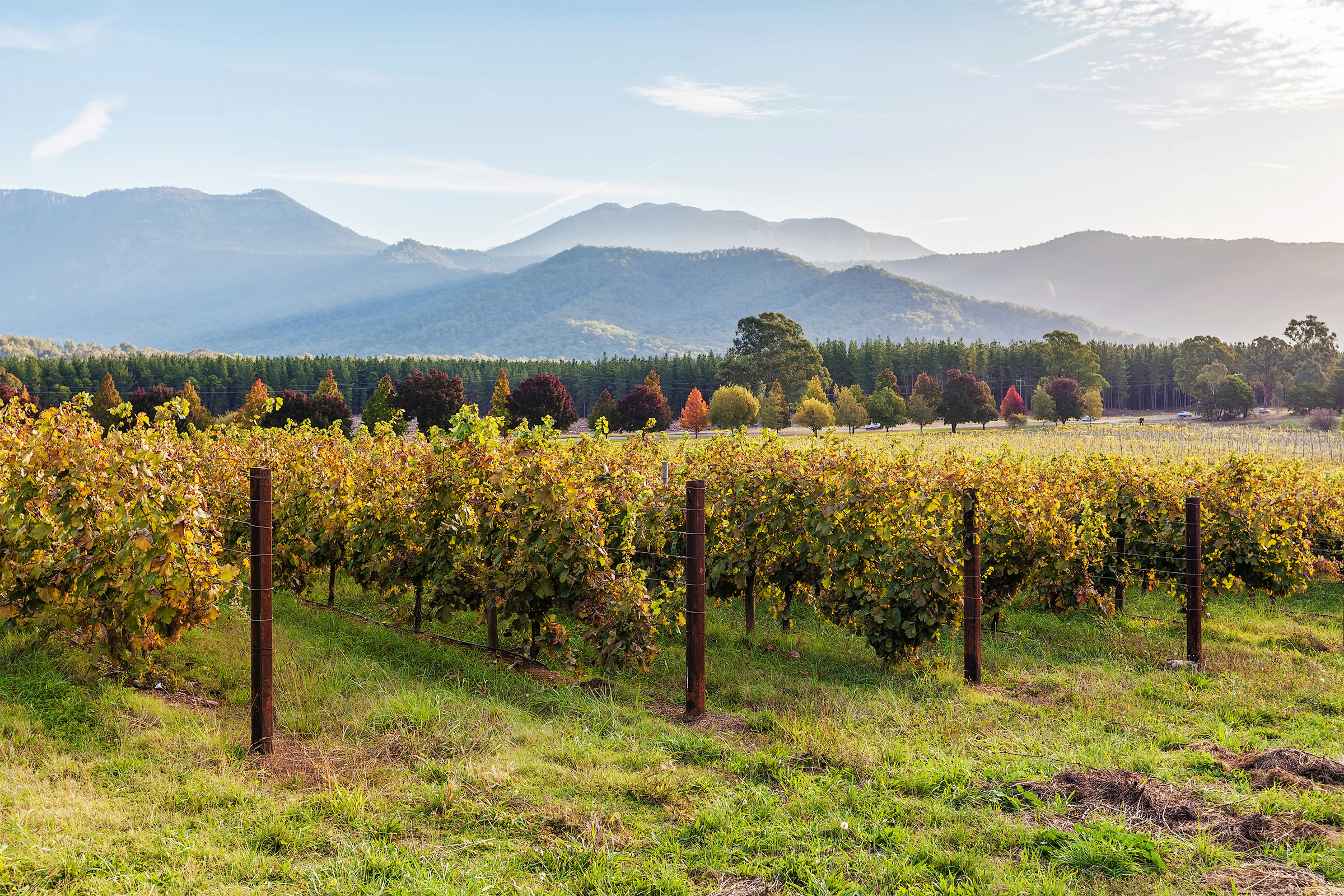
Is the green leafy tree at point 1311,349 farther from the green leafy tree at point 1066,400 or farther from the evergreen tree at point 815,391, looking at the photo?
the evergreen tree at point 815,391

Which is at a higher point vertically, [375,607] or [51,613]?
[51,613]

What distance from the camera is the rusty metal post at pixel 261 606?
562cm

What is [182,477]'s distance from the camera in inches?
271

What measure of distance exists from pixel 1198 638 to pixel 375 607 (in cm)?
926

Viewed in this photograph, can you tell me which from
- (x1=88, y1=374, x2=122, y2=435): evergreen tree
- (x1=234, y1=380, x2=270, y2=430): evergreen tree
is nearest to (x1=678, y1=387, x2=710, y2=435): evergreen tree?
(x1=234, y1=380, x2=270, y2=430): evergreen tree

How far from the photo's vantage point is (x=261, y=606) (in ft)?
18.5

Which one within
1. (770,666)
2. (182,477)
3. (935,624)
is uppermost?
(182,477)

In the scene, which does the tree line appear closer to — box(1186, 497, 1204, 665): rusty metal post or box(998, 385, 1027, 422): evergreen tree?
box(998, 385, 1027, 422): evergreen tree

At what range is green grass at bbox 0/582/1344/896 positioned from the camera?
13.6 ft

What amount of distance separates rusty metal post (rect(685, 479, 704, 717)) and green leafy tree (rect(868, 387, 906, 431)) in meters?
66.8

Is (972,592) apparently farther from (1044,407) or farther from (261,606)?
(1044,407)

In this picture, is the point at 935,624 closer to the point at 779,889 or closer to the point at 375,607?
the point at 779,889

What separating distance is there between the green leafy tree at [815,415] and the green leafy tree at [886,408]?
8601 millimetres

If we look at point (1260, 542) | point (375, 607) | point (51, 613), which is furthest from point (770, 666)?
point (1260, 542)
